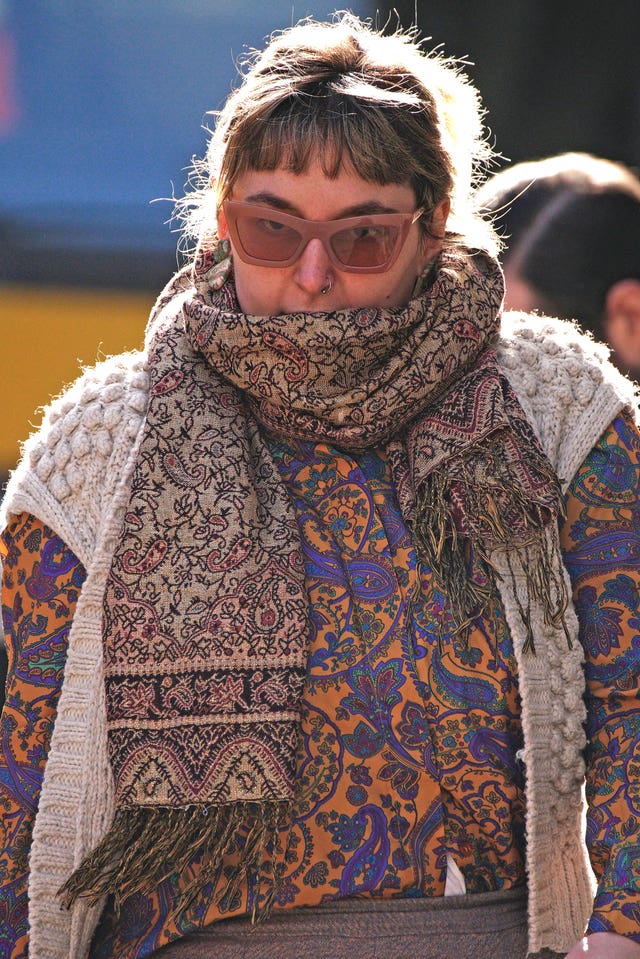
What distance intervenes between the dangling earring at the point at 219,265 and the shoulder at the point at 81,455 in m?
0.18

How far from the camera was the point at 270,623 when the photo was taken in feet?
5.80

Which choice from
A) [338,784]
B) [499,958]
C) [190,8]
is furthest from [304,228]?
[190,8]

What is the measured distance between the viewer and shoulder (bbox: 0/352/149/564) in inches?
72.3

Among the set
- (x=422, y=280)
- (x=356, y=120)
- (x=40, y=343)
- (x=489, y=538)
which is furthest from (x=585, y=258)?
(x=40, y=343)

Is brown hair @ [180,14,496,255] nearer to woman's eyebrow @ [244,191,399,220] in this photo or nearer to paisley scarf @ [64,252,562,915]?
woman's eyebrow @ [244,191,399,220]

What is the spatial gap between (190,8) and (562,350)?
294cm

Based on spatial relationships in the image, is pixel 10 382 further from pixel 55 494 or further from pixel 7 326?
pixel 55 494

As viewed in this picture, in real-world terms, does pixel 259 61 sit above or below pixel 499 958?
above

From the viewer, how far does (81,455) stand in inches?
73.9

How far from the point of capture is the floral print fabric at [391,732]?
69.0 inches

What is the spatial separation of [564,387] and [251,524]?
21.5 inches

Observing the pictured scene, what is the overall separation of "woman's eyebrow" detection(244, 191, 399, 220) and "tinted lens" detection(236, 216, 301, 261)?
3 centimetres

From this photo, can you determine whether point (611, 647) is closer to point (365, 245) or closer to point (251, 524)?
point (251, 524)

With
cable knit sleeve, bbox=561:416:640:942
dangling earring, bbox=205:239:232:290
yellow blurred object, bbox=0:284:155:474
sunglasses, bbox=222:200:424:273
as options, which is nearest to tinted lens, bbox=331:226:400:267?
sunglasses, bbox=222:200:424:273
